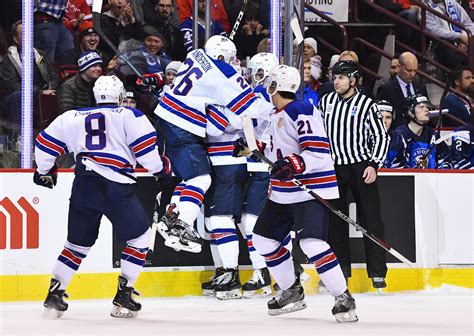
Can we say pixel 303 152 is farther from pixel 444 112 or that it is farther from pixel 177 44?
pixel 444 112

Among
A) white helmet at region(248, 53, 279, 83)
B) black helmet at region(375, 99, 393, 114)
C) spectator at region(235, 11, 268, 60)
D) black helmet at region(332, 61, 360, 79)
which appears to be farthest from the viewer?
spectator at region(235, 11, 268, 60)

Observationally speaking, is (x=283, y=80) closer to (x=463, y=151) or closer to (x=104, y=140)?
(x=104, y=140)

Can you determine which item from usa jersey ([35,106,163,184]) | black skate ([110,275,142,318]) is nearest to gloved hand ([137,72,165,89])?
usa jersey ([35,106,163,184])

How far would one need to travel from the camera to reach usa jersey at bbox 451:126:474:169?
8.84 meters

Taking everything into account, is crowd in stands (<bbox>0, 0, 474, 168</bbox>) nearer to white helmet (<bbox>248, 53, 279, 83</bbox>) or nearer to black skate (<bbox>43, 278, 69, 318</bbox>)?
white helmet (<bbox>248, 53, 279, 83</bbox>)

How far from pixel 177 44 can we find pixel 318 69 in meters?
1.02

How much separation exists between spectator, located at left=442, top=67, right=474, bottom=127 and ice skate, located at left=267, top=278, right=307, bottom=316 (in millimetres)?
3497

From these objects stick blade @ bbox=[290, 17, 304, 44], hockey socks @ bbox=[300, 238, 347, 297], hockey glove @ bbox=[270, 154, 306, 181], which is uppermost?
stick blade @ bbox=[290, 17, 304, 44]

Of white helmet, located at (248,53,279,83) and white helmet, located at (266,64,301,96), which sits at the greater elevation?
white helmet, located at (248,53,279,83)

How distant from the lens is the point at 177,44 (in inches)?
348

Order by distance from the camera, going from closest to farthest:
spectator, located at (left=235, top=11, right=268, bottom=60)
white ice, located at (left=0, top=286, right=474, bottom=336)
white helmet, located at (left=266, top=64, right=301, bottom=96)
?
white ice, located at (left=0, top=286, right=474, bottom=336), white helmet, located at (left=266, top=64, right=301, bottom=96), spectator, located at (left=235, top=11, right=268, bottom=60)

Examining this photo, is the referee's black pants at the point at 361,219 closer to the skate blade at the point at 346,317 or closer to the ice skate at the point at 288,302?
the ice skate at the point at 288,302

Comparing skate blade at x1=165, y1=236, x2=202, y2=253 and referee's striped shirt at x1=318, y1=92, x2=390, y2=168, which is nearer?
skate blade at x1=165, y1=236, x2=202, y2=253

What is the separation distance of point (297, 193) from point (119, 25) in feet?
8.74
